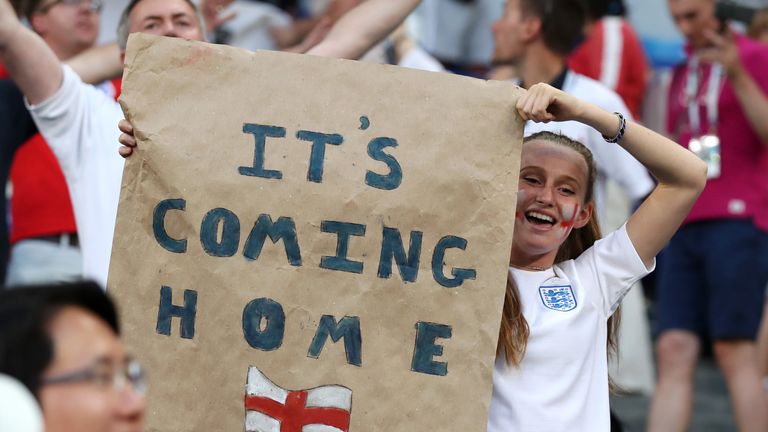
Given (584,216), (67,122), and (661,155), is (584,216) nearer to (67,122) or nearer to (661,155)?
(661,155)

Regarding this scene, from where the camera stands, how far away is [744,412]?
5.42 meters

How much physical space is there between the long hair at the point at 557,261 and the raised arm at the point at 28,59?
1.30 metres

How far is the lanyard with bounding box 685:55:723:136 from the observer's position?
571 centimetres

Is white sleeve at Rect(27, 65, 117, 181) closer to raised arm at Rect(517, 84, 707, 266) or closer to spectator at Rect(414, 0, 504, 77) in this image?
raised arm at Rect(517, 84, 707, 266)

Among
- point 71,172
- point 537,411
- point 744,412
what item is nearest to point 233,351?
point 537,411

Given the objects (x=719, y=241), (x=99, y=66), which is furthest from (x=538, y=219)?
(x=719, y=241)

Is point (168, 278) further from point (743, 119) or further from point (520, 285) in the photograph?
point (743, 119)

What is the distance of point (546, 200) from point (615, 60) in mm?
4001

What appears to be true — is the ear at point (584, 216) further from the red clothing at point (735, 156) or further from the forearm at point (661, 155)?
the red clothing at point (735, 156)

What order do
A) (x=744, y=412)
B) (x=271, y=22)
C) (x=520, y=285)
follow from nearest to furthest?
(x=520, y=285) → (x=744, y=412) → (x=271, y=22)

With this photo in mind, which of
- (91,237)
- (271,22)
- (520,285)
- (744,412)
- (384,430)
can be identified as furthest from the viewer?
(271,22)

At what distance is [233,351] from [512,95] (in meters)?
0.81

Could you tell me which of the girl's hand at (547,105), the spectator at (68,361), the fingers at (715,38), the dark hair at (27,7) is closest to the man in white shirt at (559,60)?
the fingers at (715,38)

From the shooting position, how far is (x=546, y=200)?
10.6 ft
